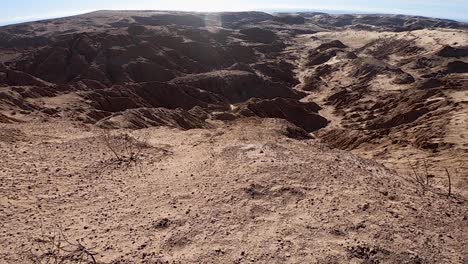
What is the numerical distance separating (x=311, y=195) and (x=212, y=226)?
2.35m

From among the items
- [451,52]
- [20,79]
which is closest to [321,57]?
[451,52]

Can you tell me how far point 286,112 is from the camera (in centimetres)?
3656

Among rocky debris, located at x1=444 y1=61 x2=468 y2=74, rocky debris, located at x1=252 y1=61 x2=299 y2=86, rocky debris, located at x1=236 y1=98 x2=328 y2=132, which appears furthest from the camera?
rocky debris, located at x1=252 y1=61 x2=299 y2=86

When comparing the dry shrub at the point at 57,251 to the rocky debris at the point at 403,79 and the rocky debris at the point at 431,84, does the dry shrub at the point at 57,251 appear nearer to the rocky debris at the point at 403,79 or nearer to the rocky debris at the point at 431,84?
the rocky debris at the point at 431,84

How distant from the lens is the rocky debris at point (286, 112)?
3522cm

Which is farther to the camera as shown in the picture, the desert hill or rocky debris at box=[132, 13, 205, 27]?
rocky debris at box=[132, 13, 205, 27]

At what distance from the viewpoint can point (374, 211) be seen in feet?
28.9

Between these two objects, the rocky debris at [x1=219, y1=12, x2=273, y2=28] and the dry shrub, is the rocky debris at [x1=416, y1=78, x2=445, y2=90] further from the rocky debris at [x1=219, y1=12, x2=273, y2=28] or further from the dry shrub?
the rocky debris at [x1=219, y1=12, x2=273, y2=28]

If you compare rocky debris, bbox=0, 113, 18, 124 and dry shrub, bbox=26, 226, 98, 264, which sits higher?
dry shrub, bbox=26, 226, 98, 264

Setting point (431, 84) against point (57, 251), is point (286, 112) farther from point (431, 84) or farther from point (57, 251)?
point (57, 251)

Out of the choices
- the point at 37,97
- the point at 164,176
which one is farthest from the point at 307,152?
the point at 37,97

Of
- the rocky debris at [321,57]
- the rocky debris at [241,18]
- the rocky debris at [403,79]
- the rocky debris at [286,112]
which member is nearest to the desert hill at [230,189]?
the rocky debris at [286,112]

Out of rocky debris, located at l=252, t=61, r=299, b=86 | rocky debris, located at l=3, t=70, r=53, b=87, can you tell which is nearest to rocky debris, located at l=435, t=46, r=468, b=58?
rocky debris, located at l=252, t=61, r=299, b=86

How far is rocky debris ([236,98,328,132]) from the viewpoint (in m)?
35.2
